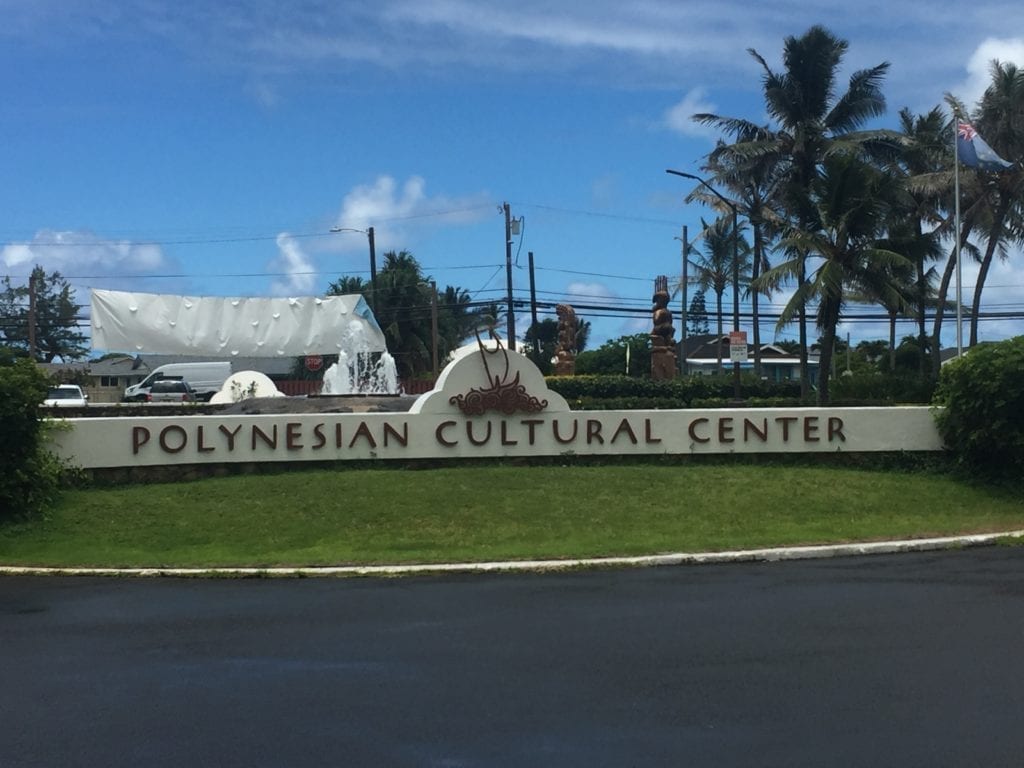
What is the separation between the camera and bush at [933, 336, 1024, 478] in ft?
58.4

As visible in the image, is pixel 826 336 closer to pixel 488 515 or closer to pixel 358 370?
pixel 358 370

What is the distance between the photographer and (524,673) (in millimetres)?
7297

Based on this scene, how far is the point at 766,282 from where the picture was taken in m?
30.4

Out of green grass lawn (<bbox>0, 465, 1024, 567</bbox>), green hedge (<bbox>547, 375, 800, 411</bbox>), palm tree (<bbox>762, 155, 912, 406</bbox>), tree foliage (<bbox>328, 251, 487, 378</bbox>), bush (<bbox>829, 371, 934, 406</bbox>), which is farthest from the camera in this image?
tree foliage (<bbox>328, 251, 487, 378</bbox>)

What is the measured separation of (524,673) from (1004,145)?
128 ft

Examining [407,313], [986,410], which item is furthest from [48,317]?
[986,410]

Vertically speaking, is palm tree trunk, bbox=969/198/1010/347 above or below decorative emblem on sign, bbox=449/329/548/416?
above

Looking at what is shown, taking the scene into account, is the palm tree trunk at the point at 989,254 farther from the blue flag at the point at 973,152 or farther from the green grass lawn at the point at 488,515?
the green grass lawn at the point at 488,515

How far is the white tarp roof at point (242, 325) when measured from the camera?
1591 inches

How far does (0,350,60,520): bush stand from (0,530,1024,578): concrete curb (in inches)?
95.6

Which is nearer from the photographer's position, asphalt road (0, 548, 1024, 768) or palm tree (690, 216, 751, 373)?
asphalt road (0, 548, 1024, 768)

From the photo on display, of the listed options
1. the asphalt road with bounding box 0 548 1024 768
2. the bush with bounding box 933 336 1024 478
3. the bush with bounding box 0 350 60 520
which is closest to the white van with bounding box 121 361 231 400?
the bush with bounding box 0 350 60 520

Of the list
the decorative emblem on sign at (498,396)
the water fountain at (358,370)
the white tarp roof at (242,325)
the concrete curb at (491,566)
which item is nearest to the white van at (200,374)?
the white tarp roof at (242,325)

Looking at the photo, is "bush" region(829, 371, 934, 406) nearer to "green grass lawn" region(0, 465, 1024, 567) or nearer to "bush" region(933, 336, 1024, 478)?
"bush" region(933, 336, 1024, 478)
